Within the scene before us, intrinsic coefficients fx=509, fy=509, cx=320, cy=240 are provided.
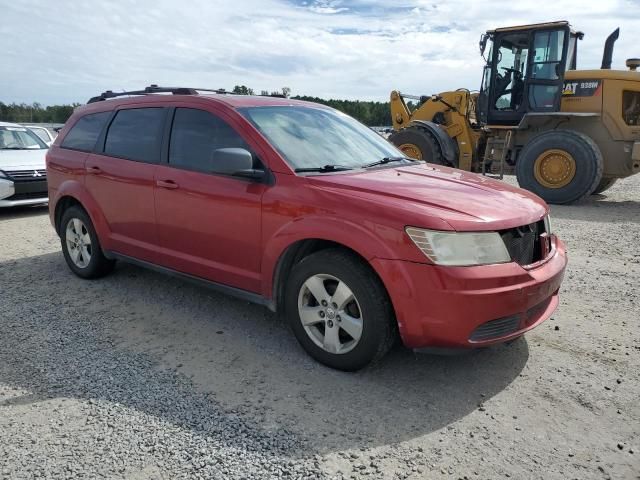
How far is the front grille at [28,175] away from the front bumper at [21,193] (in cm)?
6

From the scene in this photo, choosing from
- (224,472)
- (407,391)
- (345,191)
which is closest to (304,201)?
(345,191)

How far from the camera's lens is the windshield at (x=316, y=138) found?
3.68 m

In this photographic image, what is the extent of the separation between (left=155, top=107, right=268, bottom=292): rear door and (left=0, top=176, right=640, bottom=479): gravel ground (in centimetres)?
52

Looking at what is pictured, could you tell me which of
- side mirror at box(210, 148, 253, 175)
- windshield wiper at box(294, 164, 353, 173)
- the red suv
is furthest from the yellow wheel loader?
side mirror at box(210, 148, 253, 175)

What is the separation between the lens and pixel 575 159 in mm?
9562

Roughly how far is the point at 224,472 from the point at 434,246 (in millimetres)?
1581

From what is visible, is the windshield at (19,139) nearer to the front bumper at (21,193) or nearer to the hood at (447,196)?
the front bumper at (21,193)

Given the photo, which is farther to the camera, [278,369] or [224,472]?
[278,369]

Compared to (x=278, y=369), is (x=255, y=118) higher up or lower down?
higher up

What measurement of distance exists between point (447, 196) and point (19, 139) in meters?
9.35

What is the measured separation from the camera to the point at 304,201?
130 inches

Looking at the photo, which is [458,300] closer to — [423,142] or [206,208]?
[206,208]

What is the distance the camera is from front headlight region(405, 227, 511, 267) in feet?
9.33

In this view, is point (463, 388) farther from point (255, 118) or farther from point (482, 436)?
point (255, 118)
